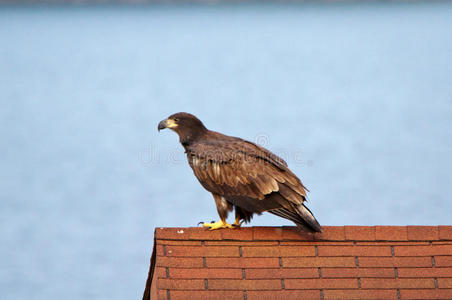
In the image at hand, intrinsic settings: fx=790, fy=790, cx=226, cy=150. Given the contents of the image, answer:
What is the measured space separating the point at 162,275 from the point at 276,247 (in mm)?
1147

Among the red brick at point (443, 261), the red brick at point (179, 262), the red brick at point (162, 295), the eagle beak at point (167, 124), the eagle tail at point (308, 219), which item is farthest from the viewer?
the eagle beak at point (167, 124)

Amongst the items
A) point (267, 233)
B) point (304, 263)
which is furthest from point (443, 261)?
point (267, 233)

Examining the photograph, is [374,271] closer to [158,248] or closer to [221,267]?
[221,267]

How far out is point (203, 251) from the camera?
24.9 ft

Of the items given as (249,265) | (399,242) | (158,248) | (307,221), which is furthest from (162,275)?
(399,242)

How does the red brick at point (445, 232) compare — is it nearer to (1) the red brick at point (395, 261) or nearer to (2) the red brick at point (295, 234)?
(1) the red brick at point (395, 261)

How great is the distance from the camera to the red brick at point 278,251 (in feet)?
24.9

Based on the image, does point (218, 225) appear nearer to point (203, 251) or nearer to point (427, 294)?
point (203, 251)

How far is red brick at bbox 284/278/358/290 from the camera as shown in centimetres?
729

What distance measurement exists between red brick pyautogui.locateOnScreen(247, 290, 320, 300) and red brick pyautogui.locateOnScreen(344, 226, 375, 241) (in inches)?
30.2

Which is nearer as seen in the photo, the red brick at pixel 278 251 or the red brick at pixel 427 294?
the red brick at pixel 427 294

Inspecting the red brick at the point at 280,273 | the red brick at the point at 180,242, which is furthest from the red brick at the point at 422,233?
the red brick at the point at 180,242

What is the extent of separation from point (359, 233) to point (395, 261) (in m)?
0.44

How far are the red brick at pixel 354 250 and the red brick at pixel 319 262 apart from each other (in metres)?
0.06
